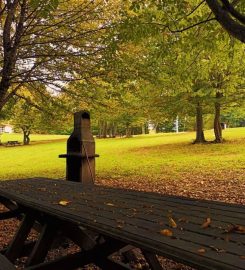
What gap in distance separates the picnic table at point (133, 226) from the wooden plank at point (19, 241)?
0.01m

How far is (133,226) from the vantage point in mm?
2779

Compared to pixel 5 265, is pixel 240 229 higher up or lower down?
higher up

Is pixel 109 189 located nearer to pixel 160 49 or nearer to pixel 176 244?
pixel 176 244

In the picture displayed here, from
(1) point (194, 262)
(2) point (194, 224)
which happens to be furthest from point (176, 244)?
(2) point (194, 224)

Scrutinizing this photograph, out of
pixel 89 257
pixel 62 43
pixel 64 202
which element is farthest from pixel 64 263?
pixel 62 43

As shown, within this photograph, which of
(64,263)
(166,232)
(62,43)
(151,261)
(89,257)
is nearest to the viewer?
(166,232)

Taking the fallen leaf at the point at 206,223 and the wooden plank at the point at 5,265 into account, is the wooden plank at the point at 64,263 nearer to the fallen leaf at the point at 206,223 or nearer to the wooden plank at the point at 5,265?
the wooden plank at the point at 5,265

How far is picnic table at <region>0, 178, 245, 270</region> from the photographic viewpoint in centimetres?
220

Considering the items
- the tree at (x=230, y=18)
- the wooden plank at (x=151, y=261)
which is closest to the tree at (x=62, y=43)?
the tree at (x=230, y=18)

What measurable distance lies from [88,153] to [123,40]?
2.52 metres

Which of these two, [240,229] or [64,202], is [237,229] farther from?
[64,202]

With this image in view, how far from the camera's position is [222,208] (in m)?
3.44

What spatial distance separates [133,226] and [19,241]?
2.28 meters

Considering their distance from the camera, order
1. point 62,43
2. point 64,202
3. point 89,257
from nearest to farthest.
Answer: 1. point 89,257
2. point 64,202
3. point 62,43
